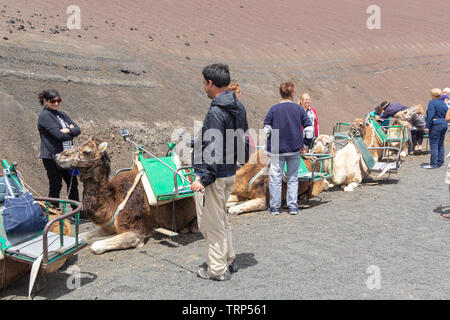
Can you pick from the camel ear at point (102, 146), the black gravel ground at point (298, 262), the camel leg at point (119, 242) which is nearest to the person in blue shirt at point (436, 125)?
the black gravel ground at point (298, 262)

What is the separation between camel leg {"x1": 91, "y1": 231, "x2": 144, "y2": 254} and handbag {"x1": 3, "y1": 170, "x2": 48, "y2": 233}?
0.95 meters

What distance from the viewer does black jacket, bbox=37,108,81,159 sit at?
248 inches

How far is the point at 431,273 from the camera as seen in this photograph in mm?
4844

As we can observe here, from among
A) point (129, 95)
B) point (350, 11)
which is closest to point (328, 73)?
point (129, 95)

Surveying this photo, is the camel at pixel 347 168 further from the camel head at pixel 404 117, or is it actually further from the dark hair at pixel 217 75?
the dark hair at pixel 217 75

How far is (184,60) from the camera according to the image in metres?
22.2

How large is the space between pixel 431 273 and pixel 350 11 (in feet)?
145

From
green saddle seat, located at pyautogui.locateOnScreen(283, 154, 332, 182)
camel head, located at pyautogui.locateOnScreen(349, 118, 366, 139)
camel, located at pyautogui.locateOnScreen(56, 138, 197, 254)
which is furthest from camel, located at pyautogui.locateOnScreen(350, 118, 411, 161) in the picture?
camel, located at pyautogui.locateOnScreen(56, 138, 197, 254)

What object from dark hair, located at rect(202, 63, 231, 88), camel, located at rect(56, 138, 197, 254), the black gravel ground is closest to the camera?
dark hair, located at rect(202, 63, 231, 88)

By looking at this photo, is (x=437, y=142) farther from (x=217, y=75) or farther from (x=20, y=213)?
(x=20, y=213)

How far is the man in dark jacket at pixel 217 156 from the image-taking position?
4117 mm

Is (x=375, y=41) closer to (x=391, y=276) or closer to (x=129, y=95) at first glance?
(x=129, y=95)

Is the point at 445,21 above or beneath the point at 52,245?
above

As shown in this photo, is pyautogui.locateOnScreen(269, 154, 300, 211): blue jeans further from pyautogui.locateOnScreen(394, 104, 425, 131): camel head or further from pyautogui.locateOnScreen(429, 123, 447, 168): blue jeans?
pyautogui.locateOnScreen(394, 104, 425, 131): camel head
